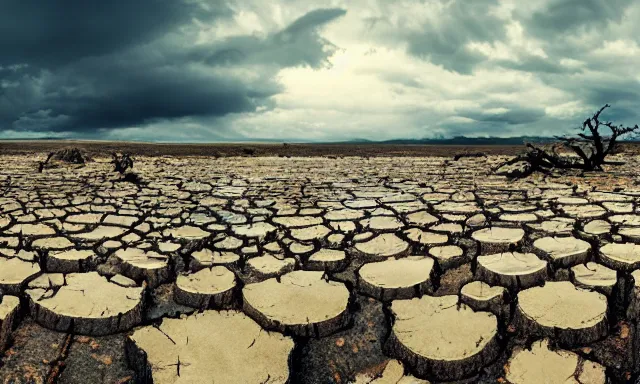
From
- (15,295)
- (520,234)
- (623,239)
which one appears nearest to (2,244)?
(15,295)

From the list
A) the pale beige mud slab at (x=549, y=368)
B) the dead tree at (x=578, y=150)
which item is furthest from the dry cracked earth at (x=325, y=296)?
the dead tree at (x=578, y=150)

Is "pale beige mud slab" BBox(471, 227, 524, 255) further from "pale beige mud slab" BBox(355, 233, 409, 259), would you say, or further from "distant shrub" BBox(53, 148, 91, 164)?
"distant shrub" BBox(53, 148, 91, 164)

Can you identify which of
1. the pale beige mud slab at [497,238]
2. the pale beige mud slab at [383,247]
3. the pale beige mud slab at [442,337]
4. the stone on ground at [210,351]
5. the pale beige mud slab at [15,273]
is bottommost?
the stone on ground at [210,351]

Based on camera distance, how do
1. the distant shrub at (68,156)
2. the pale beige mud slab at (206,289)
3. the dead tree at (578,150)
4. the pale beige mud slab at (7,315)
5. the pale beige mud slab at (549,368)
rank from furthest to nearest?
1. the distant shrub at (68,156)
2. the dead tree at (578,150)
3. the pale beige mud slab at (206,289)
4. the pale beige mud slab at (7,315)
5. the pale beige mud slab at (549,368)

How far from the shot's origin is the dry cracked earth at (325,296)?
160cm

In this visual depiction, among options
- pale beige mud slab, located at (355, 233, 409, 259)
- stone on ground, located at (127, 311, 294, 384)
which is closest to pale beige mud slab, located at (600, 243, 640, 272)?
pale beige mud slab, located at (355, 233, 409, 259)

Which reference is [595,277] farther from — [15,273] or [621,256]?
[15,273]

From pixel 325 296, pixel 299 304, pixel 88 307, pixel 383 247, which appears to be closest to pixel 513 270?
pixel 383 247

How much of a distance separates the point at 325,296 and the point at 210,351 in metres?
0.58

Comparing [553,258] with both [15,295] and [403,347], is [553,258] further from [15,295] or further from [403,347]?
[15,295]

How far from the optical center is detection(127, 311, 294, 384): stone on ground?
1537 millimetres

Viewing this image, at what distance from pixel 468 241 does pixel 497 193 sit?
177 centimetres

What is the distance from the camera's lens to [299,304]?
75.2 inches

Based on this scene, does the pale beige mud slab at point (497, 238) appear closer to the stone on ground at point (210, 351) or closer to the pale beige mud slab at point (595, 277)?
the pale beige mud slab at point (595, 277)
